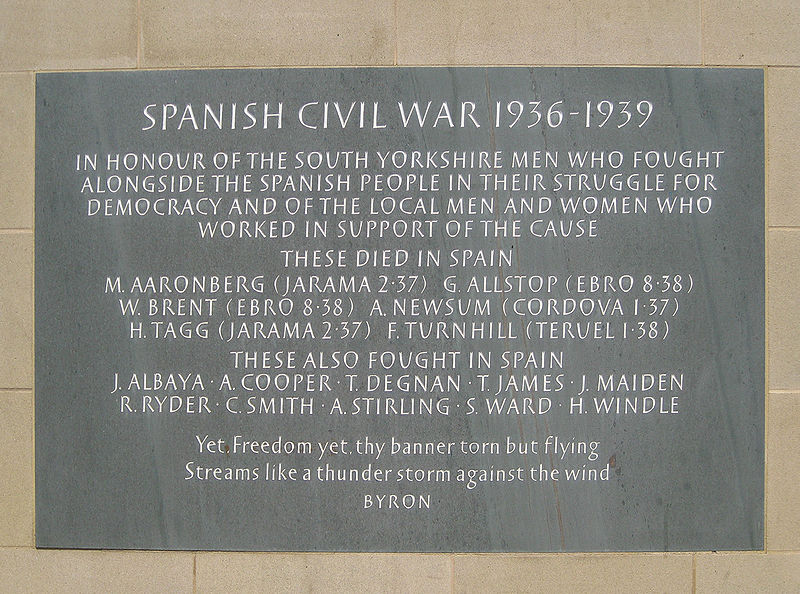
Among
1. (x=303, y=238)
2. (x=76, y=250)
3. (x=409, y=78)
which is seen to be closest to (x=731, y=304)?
(x=409, y=78)

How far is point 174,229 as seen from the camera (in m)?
2.71

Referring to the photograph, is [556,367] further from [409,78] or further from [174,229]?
[174,229]

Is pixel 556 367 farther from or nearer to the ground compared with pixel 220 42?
nearer to the ground

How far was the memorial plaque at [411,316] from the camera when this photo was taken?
2.67 metres

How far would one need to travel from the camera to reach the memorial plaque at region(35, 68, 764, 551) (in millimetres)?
2668

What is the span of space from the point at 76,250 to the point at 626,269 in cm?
242

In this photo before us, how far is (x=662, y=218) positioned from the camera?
8.77 ft

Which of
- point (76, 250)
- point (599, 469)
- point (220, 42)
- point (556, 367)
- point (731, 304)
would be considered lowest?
point (599, 469)

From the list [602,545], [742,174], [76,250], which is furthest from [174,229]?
[742,174]

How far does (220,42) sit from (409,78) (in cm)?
87

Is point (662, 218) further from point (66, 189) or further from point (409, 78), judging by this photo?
point (66, 189)

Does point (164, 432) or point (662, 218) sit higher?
point (662, 218)

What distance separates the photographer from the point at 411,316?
105 inches

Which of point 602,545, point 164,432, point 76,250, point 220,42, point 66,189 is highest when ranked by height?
point 220,42
